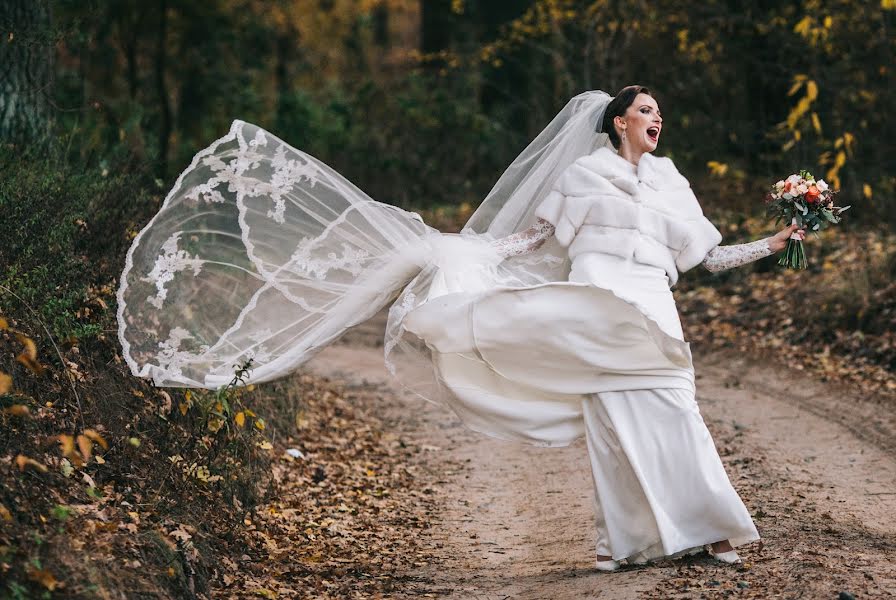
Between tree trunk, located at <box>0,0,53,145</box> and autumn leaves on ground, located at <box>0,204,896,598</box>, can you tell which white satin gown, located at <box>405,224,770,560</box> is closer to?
autumn leaves on ground, located at <box>0,204,896,598</box>

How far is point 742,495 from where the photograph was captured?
6641 millimetres

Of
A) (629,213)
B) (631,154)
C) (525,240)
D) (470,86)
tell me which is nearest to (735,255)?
(629,213)

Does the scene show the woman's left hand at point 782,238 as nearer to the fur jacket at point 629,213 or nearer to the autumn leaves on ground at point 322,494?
the fur jacket at point 629,213

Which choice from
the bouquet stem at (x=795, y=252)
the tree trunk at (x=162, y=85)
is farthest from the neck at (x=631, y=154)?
the tree trunk at (x=162, y=85)

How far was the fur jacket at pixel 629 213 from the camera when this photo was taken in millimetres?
5531

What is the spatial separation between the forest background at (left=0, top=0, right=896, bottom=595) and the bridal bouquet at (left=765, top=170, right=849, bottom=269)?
3346 mm

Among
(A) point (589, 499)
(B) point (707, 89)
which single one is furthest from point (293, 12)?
(A) point (589, 499)

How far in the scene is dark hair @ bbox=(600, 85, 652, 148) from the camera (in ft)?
18.7

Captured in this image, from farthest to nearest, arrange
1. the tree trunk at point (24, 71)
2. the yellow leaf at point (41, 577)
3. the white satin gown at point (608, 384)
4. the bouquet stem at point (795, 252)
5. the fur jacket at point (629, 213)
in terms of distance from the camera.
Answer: the tree trunk at point (24, 71) < the bouquet stem at point (795, 252) < the fur jacket at point (629, 213) < the white satin gown at point (608, 384) < the yellow leaf at point (41, 577)

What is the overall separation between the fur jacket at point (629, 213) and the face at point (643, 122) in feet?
0.26

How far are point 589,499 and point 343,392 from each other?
13.2 feet

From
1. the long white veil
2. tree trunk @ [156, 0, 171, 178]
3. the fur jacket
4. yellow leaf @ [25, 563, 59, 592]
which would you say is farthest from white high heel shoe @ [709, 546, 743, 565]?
tree trunk @ [156, 0, 171, 178]

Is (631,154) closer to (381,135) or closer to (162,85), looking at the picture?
(381,135)

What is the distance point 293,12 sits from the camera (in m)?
25.3
